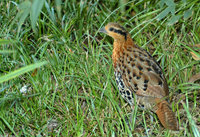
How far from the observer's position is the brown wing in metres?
3.88

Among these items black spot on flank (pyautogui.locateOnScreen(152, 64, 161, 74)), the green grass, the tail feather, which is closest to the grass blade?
the green grass

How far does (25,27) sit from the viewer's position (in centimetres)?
501

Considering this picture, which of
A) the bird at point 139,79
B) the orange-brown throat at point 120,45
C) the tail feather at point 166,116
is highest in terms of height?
the orange-brown throat at point 120,45

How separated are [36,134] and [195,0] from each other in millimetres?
2582

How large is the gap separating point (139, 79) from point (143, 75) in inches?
2.4

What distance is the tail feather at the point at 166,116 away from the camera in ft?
11.7

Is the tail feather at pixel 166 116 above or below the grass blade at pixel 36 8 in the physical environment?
below

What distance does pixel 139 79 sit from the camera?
3.97m

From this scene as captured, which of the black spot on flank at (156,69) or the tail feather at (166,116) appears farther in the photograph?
the black spot on flank at (156,69)

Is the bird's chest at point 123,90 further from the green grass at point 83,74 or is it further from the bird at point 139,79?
the green grass at point 83,74

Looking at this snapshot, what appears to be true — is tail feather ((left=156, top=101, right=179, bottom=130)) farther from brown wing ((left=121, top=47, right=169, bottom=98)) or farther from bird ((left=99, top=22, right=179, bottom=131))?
brown wing ((left=121, top=47, right=169, bottom=98))

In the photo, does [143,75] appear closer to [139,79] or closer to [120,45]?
[139,79]

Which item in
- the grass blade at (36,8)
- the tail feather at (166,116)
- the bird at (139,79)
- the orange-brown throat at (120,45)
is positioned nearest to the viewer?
the grass blade at (36,8)

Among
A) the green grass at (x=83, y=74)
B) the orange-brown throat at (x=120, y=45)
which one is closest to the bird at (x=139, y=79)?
the orange-brown throat at (x=120, y=45)
